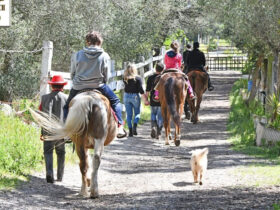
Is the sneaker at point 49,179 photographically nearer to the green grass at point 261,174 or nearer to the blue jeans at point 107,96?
the blue jeans at point 107,96

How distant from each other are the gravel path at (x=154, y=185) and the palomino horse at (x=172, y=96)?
55 centimetres

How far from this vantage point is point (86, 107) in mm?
9930

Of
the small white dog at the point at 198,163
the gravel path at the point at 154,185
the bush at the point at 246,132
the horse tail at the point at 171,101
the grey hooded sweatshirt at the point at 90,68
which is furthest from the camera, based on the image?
the horse tail at the point at 171,101

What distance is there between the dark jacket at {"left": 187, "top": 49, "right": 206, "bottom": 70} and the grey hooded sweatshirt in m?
10.9

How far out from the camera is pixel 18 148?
11.4 metres

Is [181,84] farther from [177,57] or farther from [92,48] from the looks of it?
[92,48]

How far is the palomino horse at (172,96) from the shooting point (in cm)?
1666

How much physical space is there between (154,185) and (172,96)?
5775 millimetres

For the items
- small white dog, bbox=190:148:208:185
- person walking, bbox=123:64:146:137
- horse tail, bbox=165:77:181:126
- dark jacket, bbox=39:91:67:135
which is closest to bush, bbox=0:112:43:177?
dark jacket, bbox=39:91:67:135

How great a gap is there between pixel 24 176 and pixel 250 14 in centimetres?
1032

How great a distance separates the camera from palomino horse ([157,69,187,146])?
16.7 meters

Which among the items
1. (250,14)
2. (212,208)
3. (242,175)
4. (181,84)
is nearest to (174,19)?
(250,14)

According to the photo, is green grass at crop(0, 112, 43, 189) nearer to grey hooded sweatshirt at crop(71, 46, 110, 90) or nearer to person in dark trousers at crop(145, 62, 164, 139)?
grey hooded sweatshirt at crop(71, 46, 110, 90)

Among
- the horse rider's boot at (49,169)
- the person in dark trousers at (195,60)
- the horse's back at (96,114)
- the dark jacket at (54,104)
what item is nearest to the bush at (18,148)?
the horse rider's boot at (49,169)
